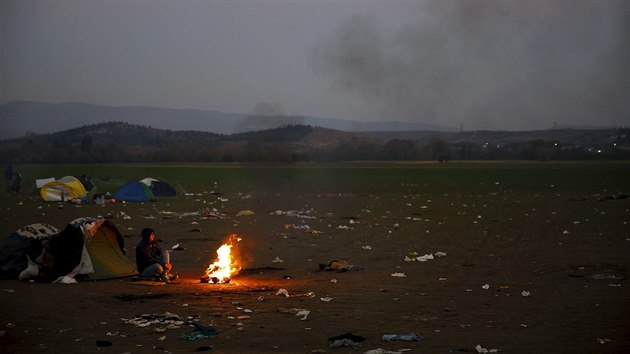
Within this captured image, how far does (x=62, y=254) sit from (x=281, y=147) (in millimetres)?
51503

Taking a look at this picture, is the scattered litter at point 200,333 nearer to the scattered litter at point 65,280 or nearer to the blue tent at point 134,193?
the scattered litter at point 65,280

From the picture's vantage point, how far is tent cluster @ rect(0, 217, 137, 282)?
12883mm

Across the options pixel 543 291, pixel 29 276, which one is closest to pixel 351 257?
pixel 543 291

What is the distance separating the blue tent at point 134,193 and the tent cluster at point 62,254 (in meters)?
18.9

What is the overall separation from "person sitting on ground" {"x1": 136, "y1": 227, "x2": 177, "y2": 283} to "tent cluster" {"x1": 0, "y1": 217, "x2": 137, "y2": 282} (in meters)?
0.44

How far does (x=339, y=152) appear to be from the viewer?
337ft

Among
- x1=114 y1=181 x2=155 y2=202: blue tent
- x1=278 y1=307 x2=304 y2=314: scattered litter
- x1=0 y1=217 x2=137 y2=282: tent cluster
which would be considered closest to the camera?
x1=278 y1=307 x2=304 y2=314: scattered litter

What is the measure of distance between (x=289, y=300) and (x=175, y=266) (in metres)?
4.68

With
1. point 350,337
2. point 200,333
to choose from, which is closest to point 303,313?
point 350,337

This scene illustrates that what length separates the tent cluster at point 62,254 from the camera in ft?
42.3

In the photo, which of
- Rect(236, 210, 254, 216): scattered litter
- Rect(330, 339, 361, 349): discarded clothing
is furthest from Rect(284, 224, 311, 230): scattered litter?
Rect(330, 339, 361, 349): discarded clothing

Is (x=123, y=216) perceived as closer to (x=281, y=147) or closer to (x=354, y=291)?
(x=354, y=291)

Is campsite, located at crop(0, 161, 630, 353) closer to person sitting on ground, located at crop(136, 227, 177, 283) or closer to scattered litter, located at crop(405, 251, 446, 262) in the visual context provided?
scattered litter, located at crop(405, 251, 446, 262)

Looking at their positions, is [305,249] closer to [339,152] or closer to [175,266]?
[175,266]
